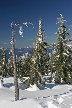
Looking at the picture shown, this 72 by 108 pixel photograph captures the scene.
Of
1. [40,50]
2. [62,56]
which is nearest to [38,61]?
[40,50]

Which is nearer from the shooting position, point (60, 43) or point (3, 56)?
point (60, 43)

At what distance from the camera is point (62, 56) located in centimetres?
3741

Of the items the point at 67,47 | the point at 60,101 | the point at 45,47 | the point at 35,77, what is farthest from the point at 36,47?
the point at 60,101

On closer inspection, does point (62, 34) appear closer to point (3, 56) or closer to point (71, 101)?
point (71, 101)

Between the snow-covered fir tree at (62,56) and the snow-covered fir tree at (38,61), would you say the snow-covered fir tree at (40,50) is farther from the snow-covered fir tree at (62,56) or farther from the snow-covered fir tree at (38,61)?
the snow-covered fir tree at (62,56)

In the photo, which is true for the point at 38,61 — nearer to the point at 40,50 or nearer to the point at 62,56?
the point at 40,50

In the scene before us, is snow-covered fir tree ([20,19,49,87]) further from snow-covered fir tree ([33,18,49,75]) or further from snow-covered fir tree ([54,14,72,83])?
snow-covered fir tree ([54,14,72,83])

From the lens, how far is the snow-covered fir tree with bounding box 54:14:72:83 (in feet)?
120

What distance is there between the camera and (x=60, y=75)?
3784cm

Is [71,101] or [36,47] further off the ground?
[36,47]

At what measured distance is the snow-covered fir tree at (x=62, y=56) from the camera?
3656 cm

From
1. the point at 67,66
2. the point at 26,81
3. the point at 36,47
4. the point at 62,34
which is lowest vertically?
the point at 26,81

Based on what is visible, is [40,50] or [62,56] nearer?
[40,50]

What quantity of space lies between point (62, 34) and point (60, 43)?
1.78 meters
